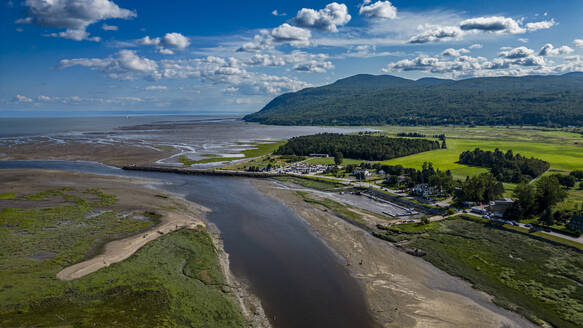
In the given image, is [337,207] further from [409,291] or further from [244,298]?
[244,298]

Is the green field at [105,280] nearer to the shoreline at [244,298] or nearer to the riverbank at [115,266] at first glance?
the riverbank at [115,266]

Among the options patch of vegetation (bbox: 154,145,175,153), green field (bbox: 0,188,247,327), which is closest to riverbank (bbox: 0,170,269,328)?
green field (bbox: 0,188,247,327)

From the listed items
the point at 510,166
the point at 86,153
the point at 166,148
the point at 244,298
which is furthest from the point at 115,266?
the point at 166,148

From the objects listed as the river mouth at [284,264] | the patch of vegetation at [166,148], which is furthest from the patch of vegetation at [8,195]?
the patch of vegetation at [166,148]

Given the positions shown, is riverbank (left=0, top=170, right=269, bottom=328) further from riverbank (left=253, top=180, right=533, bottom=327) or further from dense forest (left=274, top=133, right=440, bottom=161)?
dense forest (left=274, top=133, right=440, bottom=161)

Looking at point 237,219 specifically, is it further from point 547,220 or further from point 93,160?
point 93,160

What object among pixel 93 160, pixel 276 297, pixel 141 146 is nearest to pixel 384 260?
pixel 276 297
